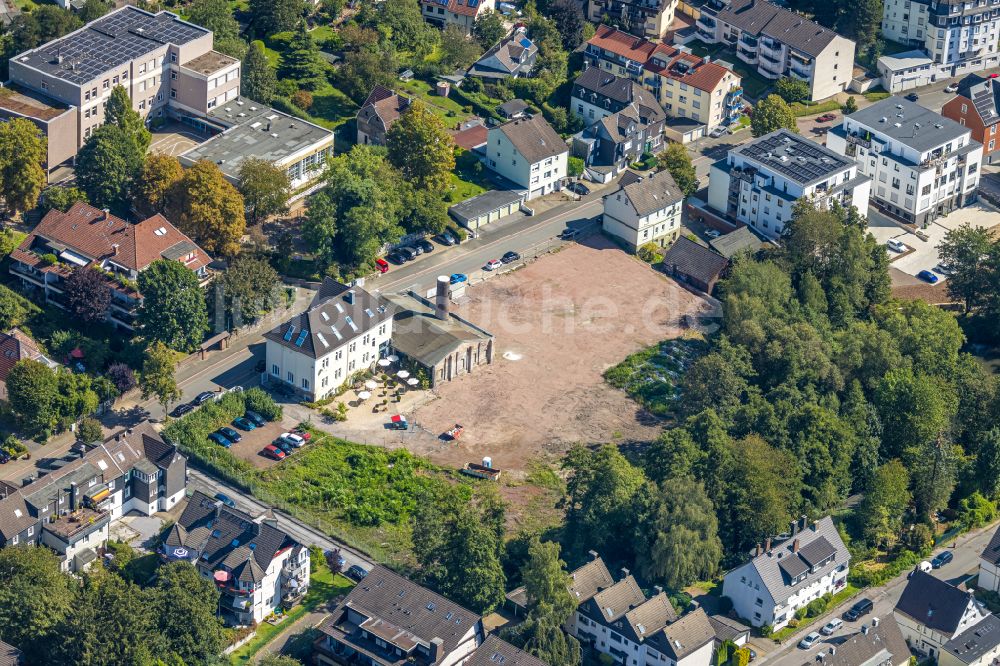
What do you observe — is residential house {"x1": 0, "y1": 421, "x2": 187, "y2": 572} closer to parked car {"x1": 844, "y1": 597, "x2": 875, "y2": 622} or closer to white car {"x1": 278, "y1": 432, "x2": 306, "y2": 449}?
white car {"x1": 278, "y1": 432, "x2": 306, "y2": 449}

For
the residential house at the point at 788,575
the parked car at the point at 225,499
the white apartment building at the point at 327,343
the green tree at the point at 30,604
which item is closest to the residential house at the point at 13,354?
the parked car at the point at 225,499

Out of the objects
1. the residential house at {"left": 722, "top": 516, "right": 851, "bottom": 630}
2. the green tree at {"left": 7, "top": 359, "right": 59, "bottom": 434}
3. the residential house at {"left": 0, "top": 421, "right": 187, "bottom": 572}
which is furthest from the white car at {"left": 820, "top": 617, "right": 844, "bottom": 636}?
the green tree at {"left": 7, "top": 359, "right": 59, "bottom": 434}

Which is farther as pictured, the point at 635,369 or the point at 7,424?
the point at 635,369

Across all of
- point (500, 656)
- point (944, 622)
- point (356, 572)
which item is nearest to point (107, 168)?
point (356, 572)

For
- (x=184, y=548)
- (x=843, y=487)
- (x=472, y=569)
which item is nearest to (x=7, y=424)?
(x=184, y=548)

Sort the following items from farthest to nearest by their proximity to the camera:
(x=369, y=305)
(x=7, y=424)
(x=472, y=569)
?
(x=369, y=305)
(x=7, y=424)
(x=472, y=569)

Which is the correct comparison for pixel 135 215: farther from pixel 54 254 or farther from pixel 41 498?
pixel 41 498

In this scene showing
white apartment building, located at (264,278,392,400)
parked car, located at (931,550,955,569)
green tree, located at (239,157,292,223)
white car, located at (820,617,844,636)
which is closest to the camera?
white car, located at (820,617,844,636)
